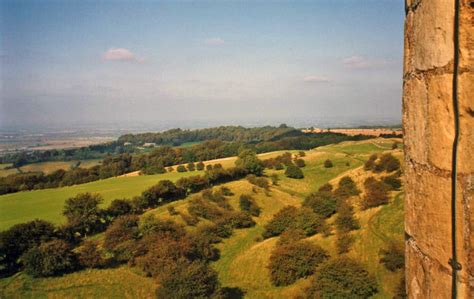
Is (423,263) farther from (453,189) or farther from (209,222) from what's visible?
(209,222)

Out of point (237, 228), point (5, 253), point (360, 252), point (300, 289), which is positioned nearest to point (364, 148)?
point (237, 228)

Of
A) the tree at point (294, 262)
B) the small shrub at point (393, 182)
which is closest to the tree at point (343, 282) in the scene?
the tree at point (294, 262)

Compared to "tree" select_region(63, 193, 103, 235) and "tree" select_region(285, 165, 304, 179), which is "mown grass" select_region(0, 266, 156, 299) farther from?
"tree" select_region(285, 165, 304, 179)

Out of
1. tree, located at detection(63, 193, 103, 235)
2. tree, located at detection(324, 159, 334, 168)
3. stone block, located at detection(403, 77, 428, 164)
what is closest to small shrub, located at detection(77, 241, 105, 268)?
tree, located at detection(63, 193, 103, 235)

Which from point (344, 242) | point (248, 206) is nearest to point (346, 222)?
point (344, 242)

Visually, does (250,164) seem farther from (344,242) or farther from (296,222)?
(344,242)

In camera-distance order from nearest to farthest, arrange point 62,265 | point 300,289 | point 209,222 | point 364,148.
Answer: point 300,289 < point 62,265 < point 209,222 < point 364,148
